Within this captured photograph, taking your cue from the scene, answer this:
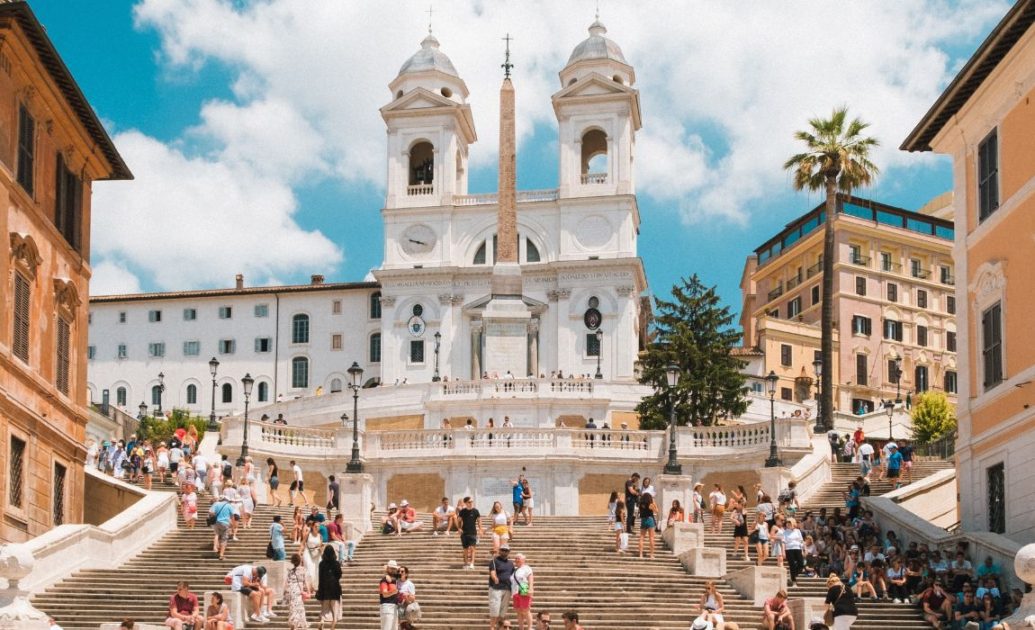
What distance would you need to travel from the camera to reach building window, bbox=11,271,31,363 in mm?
34844

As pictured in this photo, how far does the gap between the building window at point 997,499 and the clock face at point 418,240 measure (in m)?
66.0

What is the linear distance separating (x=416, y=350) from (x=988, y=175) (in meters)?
63.3

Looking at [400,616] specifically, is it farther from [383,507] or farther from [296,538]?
[383,507]

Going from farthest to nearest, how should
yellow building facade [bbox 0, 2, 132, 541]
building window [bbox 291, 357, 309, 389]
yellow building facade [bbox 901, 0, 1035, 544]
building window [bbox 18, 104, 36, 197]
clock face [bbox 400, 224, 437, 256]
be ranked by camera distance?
building window [bbox 291, 357, 309, 389], clock face [bbox 400, 224, 437, 256], building window [bbox 18, 104, 36, 197], yellow building facade [bbox 0, 2, 132, 541], yellow building facade [bbox 901, 0, 1035, 544]

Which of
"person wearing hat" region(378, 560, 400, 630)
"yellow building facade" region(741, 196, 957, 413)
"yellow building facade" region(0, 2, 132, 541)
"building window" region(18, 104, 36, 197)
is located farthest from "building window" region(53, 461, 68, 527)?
"yellow building facade" region(741, 196, 957, 413)

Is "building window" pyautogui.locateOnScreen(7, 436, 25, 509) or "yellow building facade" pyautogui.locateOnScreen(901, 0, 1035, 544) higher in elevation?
"yellow building facade" pyautogui.locateOnScreen(901, 0, 1035, 544)

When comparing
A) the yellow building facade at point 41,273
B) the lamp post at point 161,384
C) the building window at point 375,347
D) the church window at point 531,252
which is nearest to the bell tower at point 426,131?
the church window at point 531,252

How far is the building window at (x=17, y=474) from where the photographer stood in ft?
112

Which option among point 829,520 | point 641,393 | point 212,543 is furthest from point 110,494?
point 641,393

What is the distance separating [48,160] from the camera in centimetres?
3725

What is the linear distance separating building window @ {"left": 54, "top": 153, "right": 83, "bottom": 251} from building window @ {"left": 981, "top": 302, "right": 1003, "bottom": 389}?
1980cm

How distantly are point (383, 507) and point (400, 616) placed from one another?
73.2 ft

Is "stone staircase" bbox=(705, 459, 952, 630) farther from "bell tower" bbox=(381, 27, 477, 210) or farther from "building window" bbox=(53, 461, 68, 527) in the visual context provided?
"bell tower" bbox=(381, 27, 477, 210)

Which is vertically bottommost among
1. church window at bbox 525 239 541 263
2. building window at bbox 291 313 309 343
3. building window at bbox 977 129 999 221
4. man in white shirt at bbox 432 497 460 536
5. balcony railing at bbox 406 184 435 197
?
man in white shirt at bbox 432 497 460 536
